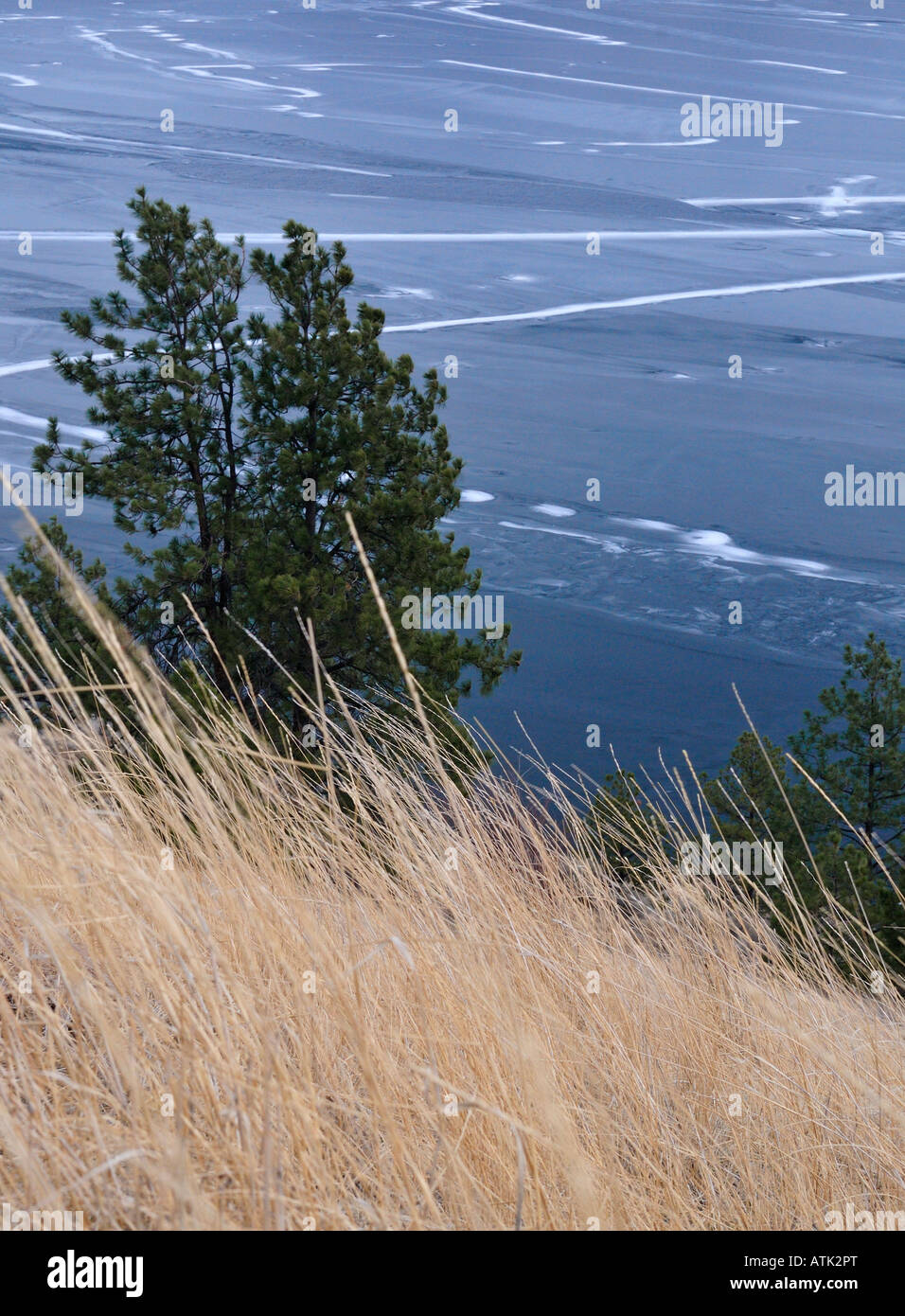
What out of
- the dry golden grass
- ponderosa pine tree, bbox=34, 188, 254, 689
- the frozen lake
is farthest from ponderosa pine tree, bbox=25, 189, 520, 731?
the dry golden grass

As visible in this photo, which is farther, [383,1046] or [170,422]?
[170,422]

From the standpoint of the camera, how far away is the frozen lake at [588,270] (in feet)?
93.4

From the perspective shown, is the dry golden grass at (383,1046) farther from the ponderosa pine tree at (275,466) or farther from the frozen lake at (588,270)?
the ponderosa pine tree at (275,466)

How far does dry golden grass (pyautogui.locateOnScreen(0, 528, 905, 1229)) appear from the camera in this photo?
1.55 metres

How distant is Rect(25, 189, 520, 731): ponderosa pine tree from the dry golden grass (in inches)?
355

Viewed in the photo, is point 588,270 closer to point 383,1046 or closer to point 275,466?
point 275,466

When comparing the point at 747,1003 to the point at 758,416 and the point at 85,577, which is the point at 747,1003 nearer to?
the point at 85,577

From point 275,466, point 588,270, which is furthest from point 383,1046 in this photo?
point 588,270

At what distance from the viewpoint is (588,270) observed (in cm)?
5522

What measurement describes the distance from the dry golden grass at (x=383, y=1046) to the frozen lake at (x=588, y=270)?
85.1 inches

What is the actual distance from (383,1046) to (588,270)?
5707 centimetres

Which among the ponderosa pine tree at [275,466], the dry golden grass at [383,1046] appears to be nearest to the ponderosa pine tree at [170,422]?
the ponderosa pine tree at [275,466]

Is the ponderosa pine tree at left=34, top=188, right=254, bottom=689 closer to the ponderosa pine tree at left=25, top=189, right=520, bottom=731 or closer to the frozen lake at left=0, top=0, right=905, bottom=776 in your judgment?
the ponderosa pine tree at left=25, top=189, right=520, bottom=731
